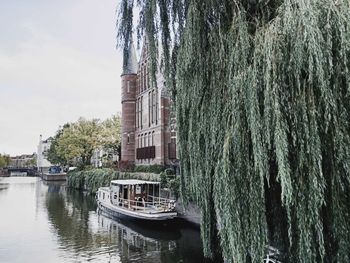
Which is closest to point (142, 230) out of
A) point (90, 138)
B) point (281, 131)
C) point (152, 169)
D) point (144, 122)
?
point (152, 169)

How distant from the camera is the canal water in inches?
534

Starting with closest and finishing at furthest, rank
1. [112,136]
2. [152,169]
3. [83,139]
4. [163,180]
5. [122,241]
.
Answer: [122,241] < [163,180] < [152,169] < [112,136] < [83,139]

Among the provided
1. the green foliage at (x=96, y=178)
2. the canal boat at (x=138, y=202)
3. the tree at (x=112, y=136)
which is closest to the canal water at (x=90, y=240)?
the canal boat at (x=138, y=202)

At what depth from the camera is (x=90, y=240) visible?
16.5 metres

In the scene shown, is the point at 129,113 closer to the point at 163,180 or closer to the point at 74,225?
the point at 163,180

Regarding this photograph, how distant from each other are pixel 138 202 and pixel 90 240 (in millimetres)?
5206

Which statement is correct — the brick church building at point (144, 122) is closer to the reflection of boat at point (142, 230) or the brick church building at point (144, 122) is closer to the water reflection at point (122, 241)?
the reflection of boat at point (142, 230)

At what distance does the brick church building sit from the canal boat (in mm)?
5394

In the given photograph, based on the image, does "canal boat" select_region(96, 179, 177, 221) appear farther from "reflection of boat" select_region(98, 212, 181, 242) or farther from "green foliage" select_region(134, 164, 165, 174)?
"green foliage" select_region(134, 164, 165, 174)

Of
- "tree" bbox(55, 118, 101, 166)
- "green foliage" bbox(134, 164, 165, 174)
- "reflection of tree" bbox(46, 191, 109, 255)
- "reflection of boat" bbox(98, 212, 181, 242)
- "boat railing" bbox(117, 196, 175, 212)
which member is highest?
"tree" bbox(55, 118, 101, 166)

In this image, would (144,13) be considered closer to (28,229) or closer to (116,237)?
(116,237)

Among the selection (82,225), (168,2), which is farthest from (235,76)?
(82,225)

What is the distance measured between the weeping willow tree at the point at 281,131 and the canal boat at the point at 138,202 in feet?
44.4

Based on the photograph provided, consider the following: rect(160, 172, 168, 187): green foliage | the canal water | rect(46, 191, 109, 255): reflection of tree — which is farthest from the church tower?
rect(160, 172, 168, 187): green foliage
